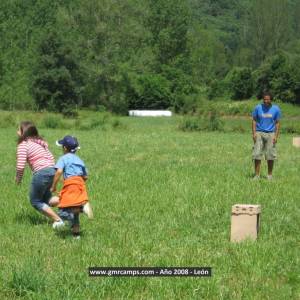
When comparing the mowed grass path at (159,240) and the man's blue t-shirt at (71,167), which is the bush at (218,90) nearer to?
the mowed grass path at (159,240)

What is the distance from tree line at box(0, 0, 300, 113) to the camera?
67.7 meters

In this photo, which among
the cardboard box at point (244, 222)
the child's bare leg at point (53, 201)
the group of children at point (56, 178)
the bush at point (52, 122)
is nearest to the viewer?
the cardboard box at point (244, 222)

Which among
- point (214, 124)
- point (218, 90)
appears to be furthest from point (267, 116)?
point (218, 90)

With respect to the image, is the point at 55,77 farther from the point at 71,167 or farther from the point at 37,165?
the point at 71,167

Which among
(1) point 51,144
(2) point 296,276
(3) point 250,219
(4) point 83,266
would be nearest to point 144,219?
(3) point 250,219

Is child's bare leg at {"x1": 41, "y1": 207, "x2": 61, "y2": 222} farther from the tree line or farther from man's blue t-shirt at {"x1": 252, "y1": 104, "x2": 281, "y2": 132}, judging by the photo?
the tree line

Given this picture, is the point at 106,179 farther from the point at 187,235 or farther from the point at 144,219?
the point at 187,235

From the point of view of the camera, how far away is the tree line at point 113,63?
67688mm

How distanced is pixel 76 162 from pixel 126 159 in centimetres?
1196

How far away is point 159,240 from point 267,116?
7.55 meters

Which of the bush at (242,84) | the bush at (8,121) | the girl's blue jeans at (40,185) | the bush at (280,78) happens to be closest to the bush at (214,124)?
the bush at (8,121)

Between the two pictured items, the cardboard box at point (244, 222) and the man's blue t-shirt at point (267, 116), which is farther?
the man's blue t-shirt at point (267, 116)

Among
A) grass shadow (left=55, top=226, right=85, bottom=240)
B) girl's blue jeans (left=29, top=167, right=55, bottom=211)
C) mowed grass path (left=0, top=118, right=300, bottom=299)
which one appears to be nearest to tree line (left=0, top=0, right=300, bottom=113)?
mowed grass path (left=0, top=118, right=300, bottom=299)

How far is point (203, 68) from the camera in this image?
324ft
